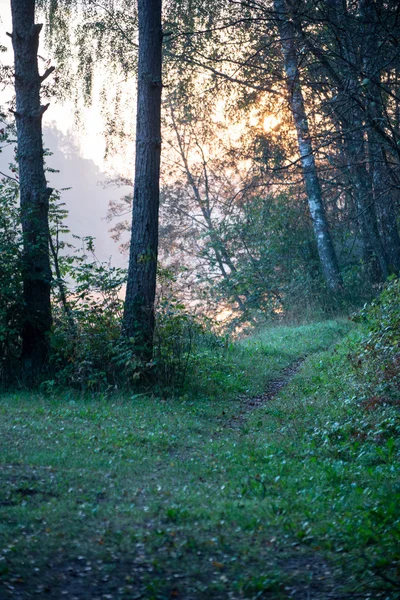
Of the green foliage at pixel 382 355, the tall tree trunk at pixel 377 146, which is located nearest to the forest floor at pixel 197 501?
the green foliage at pixel 382 355

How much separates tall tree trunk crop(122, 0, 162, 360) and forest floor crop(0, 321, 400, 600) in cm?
180

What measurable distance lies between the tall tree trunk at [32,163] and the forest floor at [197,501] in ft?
7.85

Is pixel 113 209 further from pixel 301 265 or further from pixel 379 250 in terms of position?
pixel 379 250

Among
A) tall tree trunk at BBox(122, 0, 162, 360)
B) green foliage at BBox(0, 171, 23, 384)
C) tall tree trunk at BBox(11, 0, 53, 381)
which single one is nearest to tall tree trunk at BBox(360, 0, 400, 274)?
tall tree trunk at BBox(122, 0, 162, 360)

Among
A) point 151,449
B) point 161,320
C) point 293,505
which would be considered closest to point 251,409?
point 161,320

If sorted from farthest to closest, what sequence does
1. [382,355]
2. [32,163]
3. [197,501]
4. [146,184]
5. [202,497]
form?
[32,163] → [146,184] → [382,355] → [202,497] → [197,501]

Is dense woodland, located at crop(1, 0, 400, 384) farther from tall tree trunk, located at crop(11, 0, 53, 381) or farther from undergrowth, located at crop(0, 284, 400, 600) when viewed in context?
undergrowth, located at crop(0, 284, 400, 600)

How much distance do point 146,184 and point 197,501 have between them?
639cm

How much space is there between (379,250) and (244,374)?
6.41 meters

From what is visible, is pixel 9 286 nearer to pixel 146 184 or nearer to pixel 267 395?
pixel 146 184

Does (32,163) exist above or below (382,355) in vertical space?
above

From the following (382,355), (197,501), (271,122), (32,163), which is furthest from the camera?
(271,122)

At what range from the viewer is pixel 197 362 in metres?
10.5

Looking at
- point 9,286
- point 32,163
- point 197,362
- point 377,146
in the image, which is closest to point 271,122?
point 377,146
